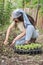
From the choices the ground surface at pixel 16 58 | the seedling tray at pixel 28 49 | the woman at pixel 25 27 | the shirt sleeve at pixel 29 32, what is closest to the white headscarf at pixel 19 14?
the woman at pixel 25 27

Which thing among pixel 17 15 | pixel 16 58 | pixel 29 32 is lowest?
pixel 16 58

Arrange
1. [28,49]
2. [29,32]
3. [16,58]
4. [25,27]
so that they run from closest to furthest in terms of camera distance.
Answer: [16,58] → [28,49] → [29,32] → [25,27]

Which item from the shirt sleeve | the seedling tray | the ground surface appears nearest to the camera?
the ground surface

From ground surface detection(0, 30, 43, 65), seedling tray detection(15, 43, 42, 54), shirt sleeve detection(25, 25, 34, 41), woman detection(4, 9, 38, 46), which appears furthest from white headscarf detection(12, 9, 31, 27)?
ground surface detection(0, 30, 43, 65)

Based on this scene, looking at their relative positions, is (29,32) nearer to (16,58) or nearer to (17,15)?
(17,15)

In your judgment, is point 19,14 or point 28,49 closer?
point 28,49

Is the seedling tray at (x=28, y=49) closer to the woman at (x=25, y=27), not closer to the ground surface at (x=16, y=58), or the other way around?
the ground surface at (x=16, y=58)

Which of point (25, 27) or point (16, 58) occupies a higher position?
point (25, 27)

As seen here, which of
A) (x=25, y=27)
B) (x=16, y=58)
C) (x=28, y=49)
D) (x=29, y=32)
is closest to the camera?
(x=16, y=58)

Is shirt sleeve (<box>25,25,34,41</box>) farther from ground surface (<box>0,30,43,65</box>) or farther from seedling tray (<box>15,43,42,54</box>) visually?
ground surface (<box>0,30,43,65</box>)

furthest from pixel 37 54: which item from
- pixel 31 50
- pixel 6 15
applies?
pixel 6 15

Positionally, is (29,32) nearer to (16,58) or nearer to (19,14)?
(19,14)

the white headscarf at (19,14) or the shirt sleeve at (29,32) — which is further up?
the white headscarf at (19,14)

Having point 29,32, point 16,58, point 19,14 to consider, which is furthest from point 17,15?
point 16,58
